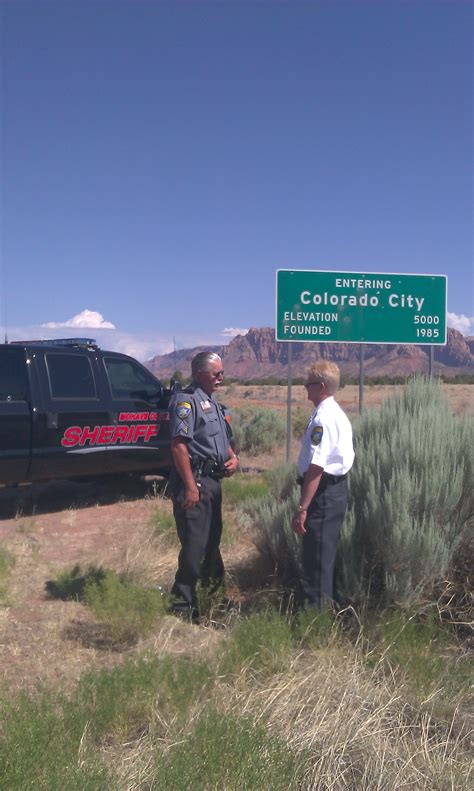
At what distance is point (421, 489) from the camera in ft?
16.8

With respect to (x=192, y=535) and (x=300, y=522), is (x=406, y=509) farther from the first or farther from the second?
(x=192, y=535)

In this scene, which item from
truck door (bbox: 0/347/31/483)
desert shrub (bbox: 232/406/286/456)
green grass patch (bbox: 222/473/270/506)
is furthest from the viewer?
desert shrub (bbox: 232/406/286/456)

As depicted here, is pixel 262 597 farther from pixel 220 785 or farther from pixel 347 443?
pixel 220 785

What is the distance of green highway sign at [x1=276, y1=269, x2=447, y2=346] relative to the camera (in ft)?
36.1

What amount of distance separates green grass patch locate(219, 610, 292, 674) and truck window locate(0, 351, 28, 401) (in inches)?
178

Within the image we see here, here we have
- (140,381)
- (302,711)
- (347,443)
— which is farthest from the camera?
(140,381)

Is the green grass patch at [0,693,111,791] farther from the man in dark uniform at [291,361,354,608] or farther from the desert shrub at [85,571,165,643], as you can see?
the man in dark uniform at [291,361,354,608]

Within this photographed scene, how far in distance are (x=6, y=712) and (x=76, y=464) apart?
5.09 m

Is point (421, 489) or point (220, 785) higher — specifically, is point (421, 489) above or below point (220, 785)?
above

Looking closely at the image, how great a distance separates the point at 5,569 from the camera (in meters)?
6.29

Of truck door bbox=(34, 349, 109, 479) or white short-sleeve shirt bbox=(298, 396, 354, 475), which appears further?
truck door bbox=(34, 349, 109, 479)

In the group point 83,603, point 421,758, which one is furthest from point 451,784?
point 83,603

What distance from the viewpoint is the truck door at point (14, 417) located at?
790cm

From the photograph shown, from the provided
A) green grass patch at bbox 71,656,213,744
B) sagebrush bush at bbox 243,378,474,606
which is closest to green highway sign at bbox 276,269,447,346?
sagebrush bush at bbox 243,378,474,606
